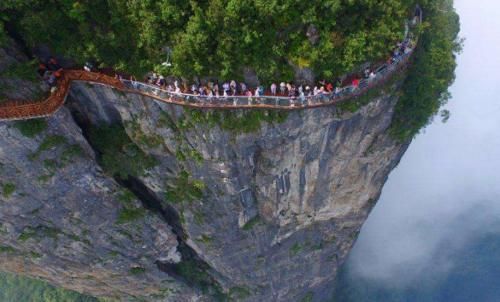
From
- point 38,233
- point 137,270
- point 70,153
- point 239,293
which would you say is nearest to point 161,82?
point 70,153

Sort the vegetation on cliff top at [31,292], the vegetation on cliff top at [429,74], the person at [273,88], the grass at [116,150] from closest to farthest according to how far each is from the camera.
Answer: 1. the person at [273,88]
2. the vegetation on cliff top at [429,74]
3. the grass at [116,150]
4. the vegetation on cliff top at [31,292]

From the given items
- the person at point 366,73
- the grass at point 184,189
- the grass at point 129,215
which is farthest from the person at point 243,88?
the grass at point 129,215

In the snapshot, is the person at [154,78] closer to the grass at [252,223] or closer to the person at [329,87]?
the person at [329,87]

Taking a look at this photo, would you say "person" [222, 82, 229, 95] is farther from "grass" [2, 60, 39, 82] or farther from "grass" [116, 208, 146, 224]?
"grass" [116, 208, 146, 224]

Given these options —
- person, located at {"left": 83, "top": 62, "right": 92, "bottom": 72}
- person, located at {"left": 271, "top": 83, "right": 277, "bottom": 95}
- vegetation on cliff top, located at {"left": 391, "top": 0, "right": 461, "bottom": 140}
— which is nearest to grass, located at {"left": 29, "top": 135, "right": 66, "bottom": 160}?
person, located at {"left": 83, "top": 62, "right": 92, "bottom": 72}

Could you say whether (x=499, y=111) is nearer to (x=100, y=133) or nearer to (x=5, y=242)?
(x=100, y=133)

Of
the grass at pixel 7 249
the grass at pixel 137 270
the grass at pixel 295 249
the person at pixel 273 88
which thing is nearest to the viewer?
the person at pixel 273 88
